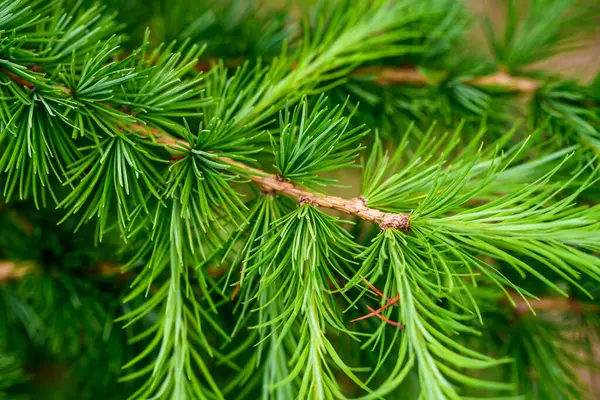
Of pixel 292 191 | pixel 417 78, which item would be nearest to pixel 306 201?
pixel 292 191

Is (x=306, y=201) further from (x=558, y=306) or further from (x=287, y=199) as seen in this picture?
(x=558, y=306)

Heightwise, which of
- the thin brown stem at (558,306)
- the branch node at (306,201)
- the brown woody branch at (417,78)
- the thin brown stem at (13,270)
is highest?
the brown woody branch at (417,78)

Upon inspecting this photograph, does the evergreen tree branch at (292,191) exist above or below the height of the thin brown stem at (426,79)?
below

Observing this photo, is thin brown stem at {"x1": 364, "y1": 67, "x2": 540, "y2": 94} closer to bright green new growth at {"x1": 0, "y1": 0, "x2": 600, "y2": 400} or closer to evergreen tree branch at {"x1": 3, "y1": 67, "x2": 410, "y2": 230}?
bright green new growth at {"x1": 0, "y1": 0, "x2": 600, "y2": 400}

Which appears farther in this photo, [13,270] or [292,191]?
[13,270]

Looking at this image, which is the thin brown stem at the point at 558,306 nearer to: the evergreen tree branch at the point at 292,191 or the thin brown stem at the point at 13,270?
the evergreen tree branch at the point at 292,191

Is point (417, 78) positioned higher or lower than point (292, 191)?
higher

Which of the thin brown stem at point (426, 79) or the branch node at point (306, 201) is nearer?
the branch node at point (306, 201)

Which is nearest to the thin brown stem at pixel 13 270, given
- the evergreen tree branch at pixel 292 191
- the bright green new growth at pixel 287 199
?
the bright green new growth at pixel 287 199

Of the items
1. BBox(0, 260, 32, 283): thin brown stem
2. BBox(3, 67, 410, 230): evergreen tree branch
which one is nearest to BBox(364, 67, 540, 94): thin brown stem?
BBox(3, 67, 410, 230): evergreen tree branch

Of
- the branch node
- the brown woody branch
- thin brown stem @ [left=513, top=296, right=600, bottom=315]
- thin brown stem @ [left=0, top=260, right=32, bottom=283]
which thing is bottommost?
thin brown stem @ [left=0, top=260, right=32, bottom=283]
